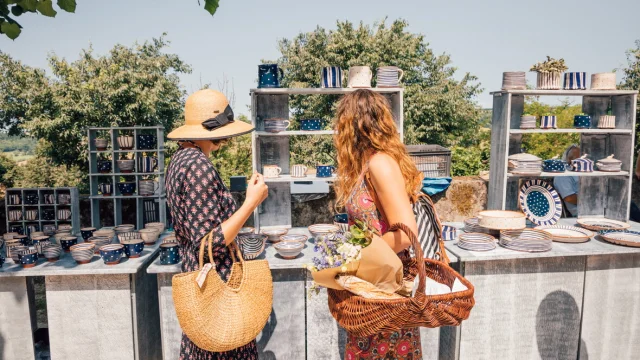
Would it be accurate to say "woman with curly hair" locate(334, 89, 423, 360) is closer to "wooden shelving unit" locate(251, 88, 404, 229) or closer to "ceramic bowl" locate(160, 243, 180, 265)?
"ceramic bowl" locate(160, 243, 180, 265)

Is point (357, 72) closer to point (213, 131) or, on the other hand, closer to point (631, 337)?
point (213, 131)

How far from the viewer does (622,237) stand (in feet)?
10.9

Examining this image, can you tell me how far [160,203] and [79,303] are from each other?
4.11 ft

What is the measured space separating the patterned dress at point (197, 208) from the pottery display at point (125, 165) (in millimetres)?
2505

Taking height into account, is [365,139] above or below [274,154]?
above

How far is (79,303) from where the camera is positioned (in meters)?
2.94

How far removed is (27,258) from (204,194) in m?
1.92

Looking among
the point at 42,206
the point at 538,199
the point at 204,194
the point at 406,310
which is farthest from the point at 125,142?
the point at 538,199

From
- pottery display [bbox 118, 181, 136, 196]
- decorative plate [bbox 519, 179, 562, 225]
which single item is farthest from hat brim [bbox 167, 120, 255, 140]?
decorative plate [bbox 519, 179, 562, 225]

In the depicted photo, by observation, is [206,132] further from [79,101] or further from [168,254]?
[79,101]

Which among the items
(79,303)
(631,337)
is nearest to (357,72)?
(79,303)

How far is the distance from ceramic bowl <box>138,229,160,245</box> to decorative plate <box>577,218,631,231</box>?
359cm

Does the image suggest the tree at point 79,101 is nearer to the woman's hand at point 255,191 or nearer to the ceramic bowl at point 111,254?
the ceramic bowl at point 111,254

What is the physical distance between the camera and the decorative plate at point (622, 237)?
10.4 ft
